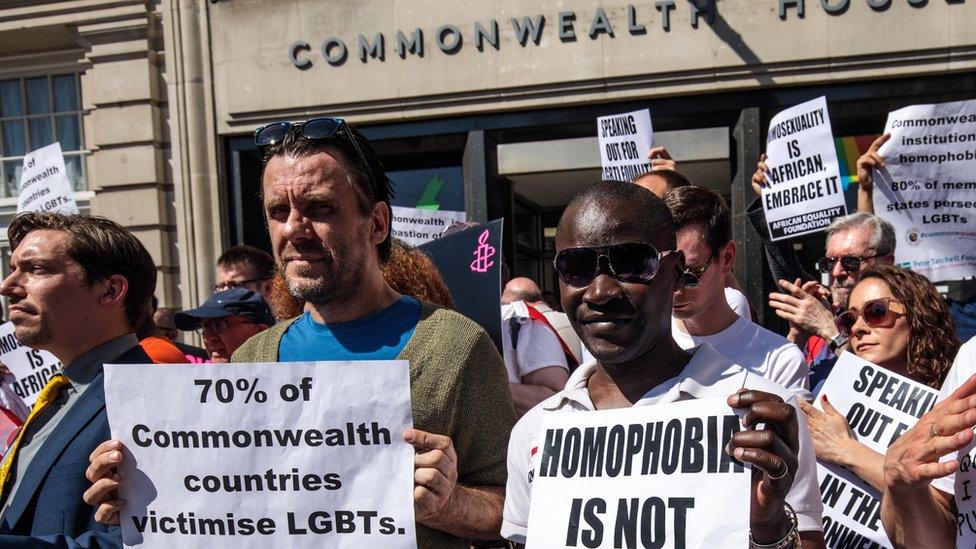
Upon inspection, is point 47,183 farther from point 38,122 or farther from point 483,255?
point 483,255

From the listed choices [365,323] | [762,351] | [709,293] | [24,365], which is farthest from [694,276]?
[24,365]

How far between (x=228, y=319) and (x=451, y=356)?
2.56m

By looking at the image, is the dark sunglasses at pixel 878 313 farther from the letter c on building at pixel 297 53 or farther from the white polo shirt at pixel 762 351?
the letter c on building at pixel 297 53

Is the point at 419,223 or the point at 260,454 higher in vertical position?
the point at 419,223

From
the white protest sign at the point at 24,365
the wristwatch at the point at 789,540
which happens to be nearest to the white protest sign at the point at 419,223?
the white protest sign at the point at 24,365

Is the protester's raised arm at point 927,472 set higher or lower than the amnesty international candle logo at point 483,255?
lower

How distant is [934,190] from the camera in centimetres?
496

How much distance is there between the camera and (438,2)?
28.5 ft

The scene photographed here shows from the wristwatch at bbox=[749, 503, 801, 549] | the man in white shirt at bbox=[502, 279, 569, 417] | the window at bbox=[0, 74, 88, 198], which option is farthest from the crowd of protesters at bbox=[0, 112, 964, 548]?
the window at bbox=[0, 74, 88, 198]

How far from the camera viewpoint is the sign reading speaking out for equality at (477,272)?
3.50 m

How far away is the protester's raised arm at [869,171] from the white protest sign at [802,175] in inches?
4.7

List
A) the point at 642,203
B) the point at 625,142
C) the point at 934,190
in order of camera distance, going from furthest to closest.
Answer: the point at 625,142 < the point at 934,190 < the point at 642,203

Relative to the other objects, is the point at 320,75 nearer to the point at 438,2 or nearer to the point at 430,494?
the point at 438,2

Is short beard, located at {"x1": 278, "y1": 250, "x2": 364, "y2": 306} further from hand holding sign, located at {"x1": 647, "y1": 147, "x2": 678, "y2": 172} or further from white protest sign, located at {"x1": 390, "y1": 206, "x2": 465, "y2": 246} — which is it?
white protest sign, located at {"x1": 390, "y1": 206, "x2": 465, "y2": 246}
